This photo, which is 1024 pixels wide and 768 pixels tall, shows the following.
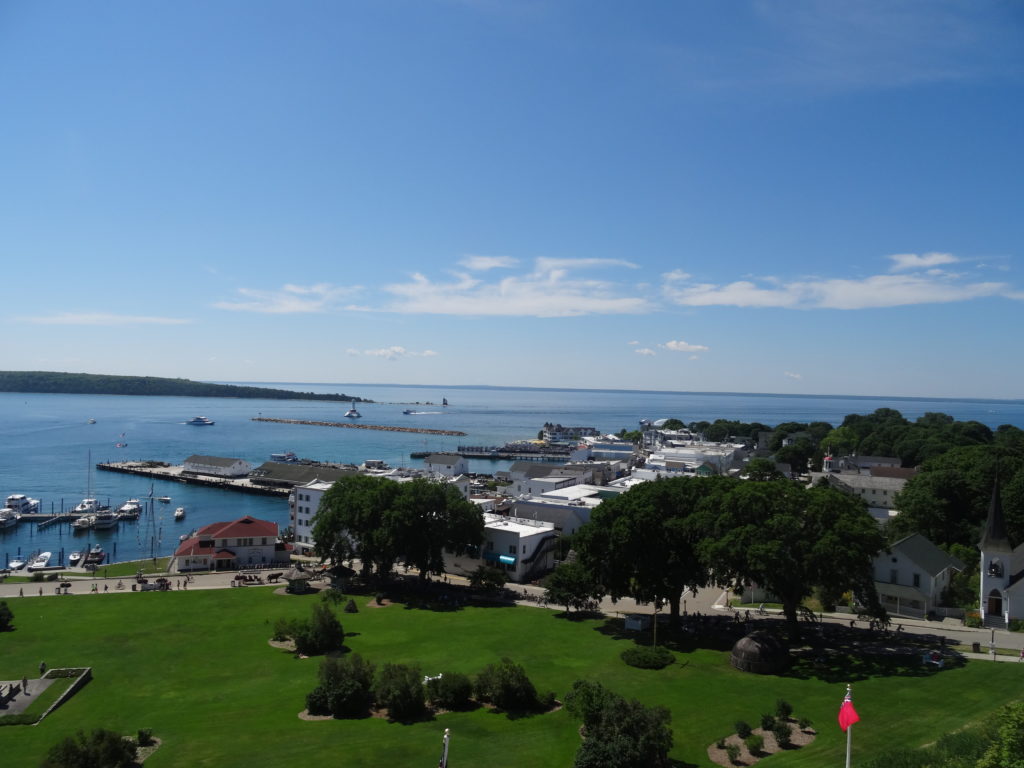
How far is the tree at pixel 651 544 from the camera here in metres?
37.2

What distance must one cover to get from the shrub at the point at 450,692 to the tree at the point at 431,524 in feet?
63.7

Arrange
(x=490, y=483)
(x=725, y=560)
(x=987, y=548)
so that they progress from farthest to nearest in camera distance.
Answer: (x=490, y=483)
(x=987, y=548)
(x=725, y=560)

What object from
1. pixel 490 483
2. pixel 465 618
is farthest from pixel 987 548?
pixel 490 483

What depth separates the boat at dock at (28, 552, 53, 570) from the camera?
58.7m

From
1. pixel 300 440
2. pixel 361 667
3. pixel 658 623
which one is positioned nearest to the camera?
pixel 361 667

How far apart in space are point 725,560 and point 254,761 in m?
23.2

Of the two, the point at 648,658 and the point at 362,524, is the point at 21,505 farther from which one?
the point at 648,658

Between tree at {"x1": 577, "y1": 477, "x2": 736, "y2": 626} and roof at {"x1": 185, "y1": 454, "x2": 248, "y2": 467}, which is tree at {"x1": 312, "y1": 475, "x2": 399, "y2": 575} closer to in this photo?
tree at {"x1": 577, "y1": 477, "x2": 736, "y2": 626}

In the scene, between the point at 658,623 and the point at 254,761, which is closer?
the point at 254,761

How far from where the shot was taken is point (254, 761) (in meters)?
22.1

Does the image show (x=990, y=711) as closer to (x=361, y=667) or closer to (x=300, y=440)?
(x=361, y=667)

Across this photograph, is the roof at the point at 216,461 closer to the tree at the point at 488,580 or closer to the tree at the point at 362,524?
the tree at the point at 362,524

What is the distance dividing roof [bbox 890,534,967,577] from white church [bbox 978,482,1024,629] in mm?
2772

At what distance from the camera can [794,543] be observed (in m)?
33.4
